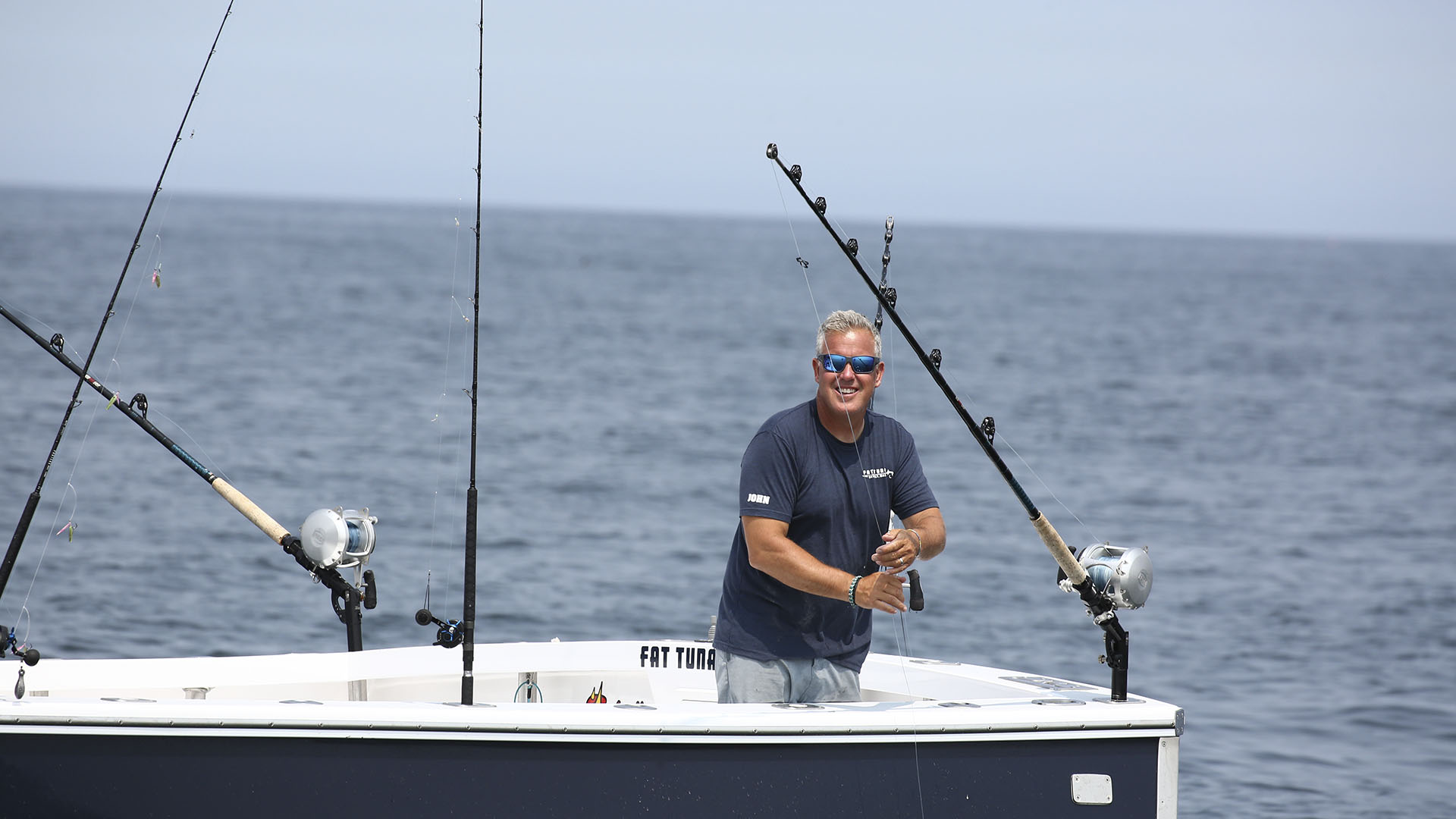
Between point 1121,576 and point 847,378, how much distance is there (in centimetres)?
84

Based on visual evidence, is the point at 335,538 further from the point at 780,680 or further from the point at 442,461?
the point at 442,461

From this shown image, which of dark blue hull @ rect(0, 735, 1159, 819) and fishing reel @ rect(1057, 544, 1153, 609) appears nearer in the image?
dark blue hull @ rect(0, 735, 1159, 819)

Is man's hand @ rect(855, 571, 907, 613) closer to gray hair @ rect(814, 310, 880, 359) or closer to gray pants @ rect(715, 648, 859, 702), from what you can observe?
gray pants @ rect(715, 648, 859, 702)

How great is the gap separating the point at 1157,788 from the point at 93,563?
7560 mm

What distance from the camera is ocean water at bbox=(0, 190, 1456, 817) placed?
762cm

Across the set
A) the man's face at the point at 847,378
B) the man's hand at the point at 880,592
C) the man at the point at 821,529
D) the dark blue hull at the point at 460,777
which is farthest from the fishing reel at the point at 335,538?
the man's hand at the point at 880,592

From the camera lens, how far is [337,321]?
28125mm

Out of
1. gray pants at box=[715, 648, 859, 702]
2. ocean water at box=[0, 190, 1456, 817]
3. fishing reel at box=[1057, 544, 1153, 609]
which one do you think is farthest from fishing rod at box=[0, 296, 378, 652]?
fishing reel at box=[1057, 544, 1153, 609]

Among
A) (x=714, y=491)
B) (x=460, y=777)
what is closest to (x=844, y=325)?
(x=460, y=777)

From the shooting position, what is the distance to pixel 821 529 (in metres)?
3.35

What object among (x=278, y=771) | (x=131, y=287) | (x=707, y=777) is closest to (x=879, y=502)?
(x=707, y=777)

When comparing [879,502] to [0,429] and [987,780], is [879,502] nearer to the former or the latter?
[987,780]

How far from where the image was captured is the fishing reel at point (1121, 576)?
3.48m

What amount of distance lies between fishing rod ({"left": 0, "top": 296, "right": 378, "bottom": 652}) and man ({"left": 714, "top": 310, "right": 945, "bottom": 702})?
122cm
